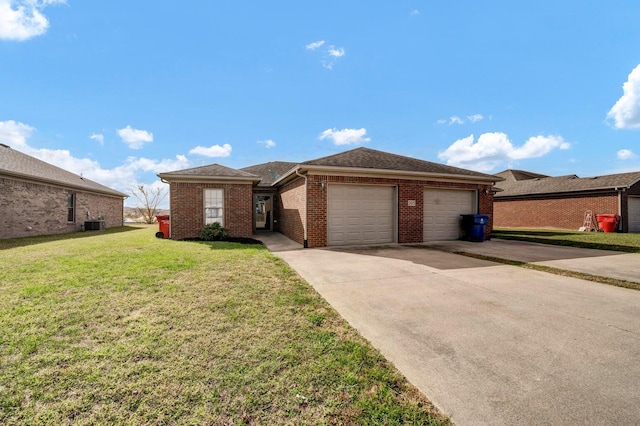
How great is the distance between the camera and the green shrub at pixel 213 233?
1080cm

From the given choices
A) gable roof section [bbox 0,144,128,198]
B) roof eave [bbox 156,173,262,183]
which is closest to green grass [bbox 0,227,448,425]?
roof eave [bbox 156,173,262,183]

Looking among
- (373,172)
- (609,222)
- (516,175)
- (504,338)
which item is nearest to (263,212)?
(373,172)

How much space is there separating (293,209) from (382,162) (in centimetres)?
410

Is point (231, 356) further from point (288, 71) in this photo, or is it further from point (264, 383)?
point (288, 71)

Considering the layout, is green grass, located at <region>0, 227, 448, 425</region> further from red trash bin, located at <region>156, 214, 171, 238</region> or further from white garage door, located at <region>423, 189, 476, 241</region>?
white garage door, located at <region>423, 189, 476, 241</region>

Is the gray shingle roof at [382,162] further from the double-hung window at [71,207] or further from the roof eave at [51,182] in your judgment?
the double-hung window at [71,207]

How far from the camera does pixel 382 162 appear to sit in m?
10.5

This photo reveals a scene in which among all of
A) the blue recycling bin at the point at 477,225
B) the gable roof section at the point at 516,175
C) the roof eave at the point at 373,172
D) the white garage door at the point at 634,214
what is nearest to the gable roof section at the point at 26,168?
the roof eave at the point at 373,172

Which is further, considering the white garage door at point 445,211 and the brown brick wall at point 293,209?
the white garage door at point 445,211

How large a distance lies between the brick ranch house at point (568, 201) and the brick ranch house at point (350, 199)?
636 cm

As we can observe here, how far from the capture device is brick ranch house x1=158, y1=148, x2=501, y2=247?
366 inches

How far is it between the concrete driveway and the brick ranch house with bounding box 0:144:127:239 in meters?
14.3

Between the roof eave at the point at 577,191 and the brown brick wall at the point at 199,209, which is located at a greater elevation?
the roof eave at the point at 577,191

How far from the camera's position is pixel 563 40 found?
10.1 meters
